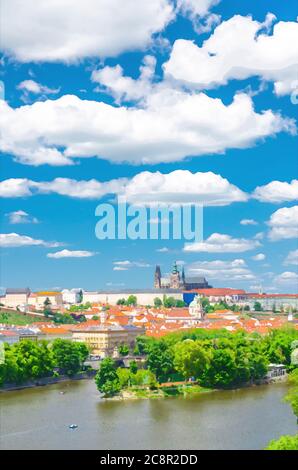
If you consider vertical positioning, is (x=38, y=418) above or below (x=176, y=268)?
below

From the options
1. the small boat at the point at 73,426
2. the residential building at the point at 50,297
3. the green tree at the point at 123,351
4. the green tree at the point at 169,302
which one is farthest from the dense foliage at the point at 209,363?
the residential building at the point at 50,297

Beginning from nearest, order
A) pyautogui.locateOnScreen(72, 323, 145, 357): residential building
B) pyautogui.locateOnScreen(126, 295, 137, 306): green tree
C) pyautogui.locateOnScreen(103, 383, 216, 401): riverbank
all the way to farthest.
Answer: pyautogui.locateOnScreen(103, 383, 216, 401): riverbank
pyautogui.locateOnScreen(72, 323, 145, 357): residential building
pyautogui.locateOnScreen(126, 295, 137, 306): green tree

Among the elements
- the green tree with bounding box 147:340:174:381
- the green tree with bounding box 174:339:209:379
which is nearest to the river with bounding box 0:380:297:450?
the green tree with bounding box 174:339:209:379

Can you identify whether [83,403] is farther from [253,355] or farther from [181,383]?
[253,355]

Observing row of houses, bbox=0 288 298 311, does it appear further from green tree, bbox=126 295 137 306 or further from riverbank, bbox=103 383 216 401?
riverbank, bbox=103 383 216 401

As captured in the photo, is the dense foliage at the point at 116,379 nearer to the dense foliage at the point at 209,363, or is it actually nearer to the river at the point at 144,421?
the river at the point at 144,421
